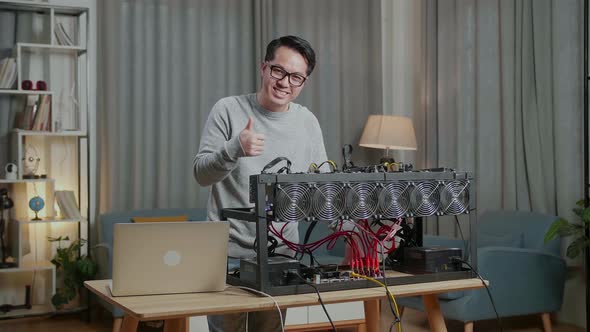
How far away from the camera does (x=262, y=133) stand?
2129 millimetres

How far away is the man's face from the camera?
6.68ft

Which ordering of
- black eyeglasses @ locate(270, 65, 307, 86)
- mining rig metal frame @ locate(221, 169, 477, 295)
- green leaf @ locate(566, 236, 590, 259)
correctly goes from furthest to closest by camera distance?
green leaf @ locate(566, 236, 590, 259)
black eyeglasses @ locate(270, 65, 307, 86)
mining rig metal frame @ locate(221, 169, 477, 295)

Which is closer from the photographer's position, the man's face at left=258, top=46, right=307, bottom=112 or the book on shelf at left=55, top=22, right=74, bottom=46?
the man's face at left=258, top=46, right=307, bottom=112

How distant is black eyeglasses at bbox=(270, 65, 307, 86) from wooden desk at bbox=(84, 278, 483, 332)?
0.60m

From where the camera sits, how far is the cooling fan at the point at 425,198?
1948mm

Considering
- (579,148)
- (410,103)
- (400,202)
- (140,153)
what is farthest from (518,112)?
(400,202)

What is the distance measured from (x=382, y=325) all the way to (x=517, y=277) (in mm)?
888

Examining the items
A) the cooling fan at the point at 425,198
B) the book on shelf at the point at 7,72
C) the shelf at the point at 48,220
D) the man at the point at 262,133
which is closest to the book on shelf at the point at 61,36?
the book on shelf at the point at 7,72

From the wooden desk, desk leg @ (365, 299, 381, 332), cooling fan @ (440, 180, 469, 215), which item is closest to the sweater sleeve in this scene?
the wooden desk

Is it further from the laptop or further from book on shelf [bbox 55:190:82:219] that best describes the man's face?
book on shelf [bbox 55:190:82:219]

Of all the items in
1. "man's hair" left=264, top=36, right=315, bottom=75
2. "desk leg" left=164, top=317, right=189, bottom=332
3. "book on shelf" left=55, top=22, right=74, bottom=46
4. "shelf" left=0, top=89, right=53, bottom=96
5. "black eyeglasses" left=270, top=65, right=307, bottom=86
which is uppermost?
"book on shelf" left=55, top=22, right=74, bottom=46

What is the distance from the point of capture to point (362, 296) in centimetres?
181

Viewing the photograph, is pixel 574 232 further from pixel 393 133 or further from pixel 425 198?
pixel 425 198

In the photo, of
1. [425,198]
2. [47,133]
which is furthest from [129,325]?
[47,133]
